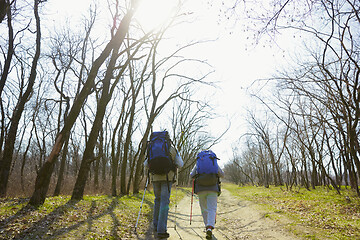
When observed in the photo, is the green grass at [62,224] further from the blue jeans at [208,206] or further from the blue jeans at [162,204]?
the blue jeans at [208,206]

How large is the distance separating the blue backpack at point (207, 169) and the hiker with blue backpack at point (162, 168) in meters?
0.82

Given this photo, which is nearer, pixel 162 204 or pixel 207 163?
pixel 162 204

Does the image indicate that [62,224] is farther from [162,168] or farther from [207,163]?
[207,163]

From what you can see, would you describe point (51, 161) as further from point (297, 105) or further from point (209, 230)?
point (297, 105)

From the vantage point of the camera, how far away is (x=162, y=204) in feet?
14.5

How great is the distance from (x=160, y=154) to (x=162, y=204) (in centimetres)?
101

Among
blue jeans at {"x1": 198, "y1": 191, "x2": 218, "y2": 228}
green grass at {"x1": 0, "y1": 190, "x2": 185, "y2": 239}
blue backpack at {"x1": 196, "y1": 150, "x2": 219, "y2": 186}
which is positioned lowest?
green grass at {"x1": 0, "y1": 190, "x2": 185, "y2": 239}

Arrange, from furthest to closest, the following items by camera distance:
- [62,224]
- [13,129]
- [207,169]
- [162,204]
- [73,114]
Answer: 1. [13,129]
2. [73,114]
3. [207,169]
4. [62,224]
5. [162,204]

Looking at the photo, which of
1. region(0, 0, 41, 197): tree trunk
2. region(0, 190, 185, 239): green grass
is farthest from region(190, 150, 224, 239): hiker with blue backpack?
region(0, 0, 41, 197): tree trunk

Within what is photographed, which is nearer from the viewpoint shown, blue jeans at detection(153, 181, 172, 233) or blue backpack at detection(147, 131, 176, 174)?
blue jeans at detection(153, 181, 172, 233)

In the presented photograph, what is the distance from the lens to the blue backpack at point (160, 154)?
4504 millimetres

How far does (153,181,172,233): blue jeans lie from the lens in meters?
4.30

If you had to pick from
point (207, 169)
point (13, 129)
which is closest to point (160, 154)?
point (207, 169)

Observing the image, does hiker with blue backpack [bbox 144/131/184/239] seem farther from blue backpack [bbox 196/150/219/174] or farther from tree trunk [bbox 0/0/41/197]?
tree trunk [bbox 0/0/41/197]
